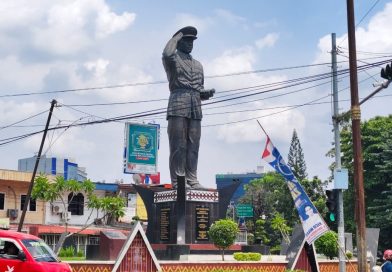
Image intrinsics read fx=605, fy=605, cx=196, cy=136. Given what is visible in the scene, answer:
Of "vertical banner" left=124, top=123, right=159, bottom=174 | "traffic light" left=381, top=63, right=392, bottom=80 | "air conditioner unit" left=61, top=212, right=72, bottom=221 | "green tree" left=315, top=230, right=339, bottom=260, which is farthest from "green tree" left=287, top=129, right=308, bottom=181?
"traffic light" left=381, top=63, right=392, bottom=80

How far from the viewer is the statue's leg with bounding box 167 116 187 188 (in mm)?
36719

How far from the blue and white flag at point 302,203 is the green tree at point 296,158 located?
6198 centimetres

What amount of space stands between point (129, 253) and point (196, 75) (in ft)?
56.2

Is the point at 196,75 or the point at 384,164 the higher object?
the point at 196,75

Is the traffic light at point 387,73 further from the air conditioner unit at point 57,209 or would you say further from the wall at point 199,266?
the air conditioner unit at point 57,209

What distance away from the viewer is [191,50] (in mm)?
37969

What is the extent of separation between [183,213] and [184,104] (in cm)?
687

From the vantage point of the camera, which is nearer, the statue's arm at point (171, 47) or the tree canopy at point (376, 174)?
the statue's arm at point (171, 47)

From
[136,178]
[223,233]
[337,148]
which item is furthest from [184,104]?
[136,178]

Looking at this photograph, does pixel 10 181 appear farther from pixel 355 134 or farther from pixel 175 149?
pixel 355 134

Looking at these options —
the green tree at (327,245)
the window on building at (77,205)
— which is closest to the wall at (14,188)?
the window on building at (77,205)

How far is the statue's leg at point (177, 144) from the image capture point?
3672cm

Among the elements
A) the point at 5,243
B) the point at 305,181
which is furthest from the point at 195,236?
the point at 305,181

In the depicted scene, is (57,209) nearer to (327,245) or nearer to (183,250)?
(183,250)
